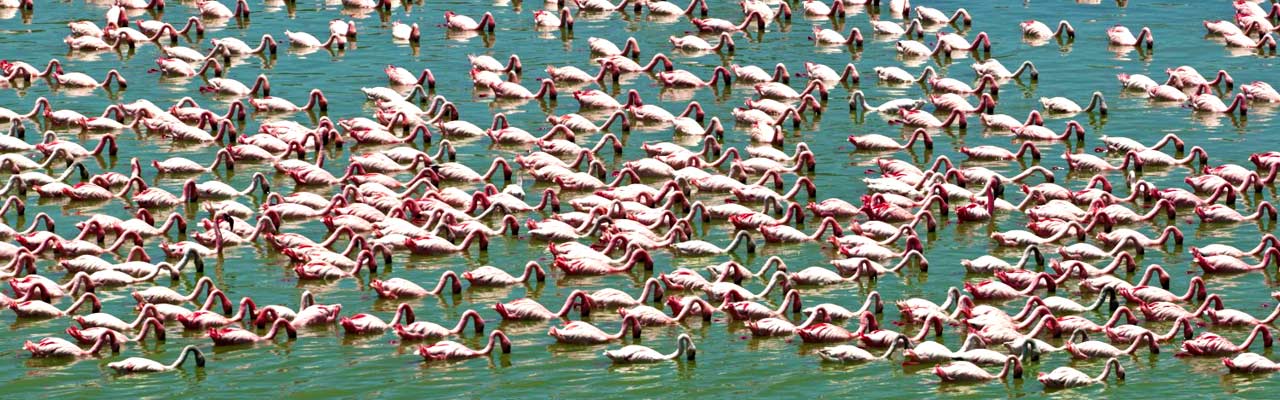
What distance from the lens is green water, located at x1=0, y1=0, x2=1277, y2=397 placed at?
176ft

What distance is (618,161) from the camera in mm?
72062

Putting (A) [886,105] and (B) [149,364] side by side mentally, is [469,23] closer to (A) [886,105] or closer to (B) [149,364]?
(A) [886,105]

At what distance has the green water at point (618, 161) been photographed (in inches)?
2106

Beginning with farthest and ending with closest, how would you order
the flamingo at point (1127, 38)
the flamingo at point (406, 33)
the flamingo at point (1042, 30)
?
the flamingo at point (1042, 30) < the flamingo at point (406, 33) < the flamingo at point (1127, 38)

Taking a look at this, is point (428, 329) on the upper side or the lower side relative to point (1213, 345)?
upper

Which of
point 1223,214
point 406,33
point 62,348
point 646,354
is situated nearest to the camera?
point 646,354

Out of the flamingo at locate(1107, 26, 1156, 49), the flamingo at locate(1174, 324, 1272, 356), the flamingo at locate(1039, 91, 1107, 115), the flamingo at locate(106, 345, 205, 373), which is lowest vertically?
the flamingo at locate(1107, 26, 1156, 49)

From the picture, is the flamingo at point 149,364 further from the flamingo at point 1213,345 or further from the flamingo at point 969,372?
the flamingo at point 1213,345

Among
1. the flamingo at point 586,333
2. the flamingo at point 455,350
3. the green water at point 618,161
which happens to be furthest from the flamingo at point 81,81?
the flamingo at point 586,333

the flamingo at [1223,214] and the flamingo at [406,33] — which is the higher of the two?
the flamingo at [1223,214]

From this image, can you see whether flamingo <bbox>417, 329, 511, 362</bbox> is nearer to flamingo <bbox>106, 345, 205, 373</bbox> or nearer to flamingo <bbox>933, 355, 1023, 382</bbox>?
flamingo <bbox>106, 345, 205, 373</bbox>

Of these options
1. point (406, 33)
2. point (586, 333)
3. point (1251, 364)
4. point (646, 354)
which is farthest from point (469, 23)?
point (1251, 364)

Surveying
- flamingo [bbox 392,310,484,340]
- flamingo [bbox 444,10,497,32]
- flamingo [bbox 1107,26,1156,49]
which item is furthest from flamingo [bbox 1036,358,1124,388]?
flamingo [bbox 444,10,497,32]

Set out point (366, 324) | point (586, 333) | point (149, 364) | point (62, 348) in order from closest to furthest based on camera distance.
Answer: point (149, 364), point (62, 348), point (586, 333), point (366, 324)
